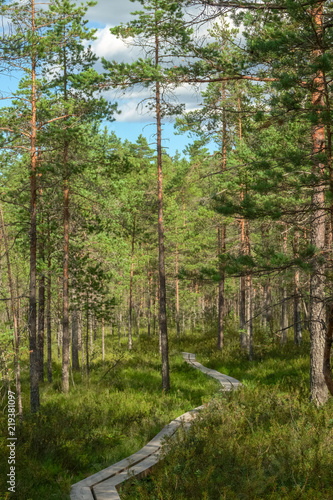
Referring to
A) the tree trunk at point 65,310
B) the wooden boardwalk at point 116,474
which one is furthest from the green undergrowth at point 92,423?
the tree trunk at point 65,310

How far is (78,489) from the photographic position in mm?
7012

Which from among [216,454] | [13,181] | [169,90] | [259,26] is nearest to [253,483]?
[216,454]

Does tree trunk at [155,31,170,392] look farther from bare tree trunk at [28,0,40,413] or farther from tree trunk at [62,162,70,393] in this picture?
bare tree trunk at [28,0,40,413]

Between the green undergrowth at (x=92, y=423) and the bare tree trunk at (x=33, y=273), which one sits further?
the bare tree trunk at (x=33, y=273)

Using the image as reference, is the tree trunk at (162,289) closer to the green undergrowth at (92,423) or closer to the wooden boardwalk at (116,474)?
the green undergrowth at (92,423)

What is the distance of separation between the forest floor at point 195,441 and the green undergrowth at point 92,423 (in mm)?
26

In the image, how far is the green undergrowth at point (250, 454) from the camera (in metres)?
6.16

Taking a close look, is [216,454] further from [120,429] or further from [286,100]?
[286,100]

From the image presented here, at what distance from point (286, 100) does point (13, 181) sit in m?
32.7

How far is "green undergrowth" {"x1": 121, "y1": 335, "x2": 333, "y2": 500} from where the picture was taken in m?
6.16

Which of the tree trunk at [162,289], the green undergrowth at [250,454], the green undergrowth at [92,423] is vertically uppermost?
the tree trunk at [162,289]

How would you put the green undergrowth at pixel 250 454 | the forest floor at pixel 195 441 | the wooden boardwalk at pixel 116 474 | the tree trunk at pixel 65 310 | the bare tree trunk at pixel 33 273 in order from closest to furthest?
the green undergrowth at pixel 250 454, the forest floor at pixel 195 441, the wooden boardwalk at pixel 116 474, the bare tree trunk at pixel 33 273, the tree trunk at pixel 65 310

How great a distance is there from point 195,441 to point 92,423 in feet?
12.2

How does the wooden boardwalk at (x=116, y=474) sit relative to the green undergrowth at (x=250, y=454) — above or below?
below
